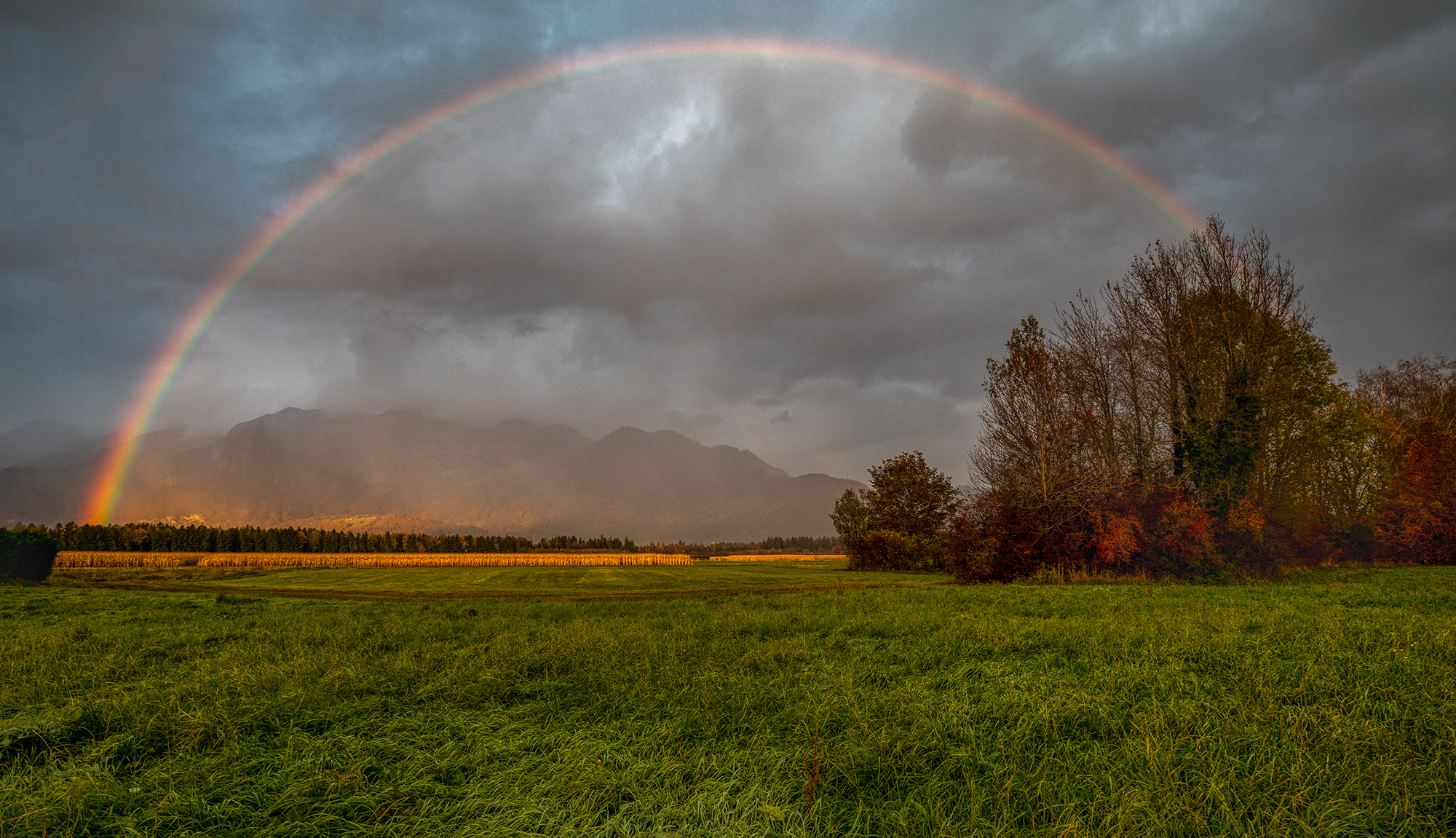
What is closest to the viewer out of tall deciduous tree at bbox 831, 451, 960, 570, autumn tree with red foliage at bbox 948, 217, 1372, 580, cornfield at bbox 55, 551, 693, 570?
autumn tree with red foliage at bbox 948, 217, 1372, 580

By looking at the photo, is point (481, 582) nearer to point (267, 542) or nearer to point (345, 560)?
point (345, 560)

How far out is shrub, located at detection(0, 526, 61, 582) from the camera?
37.0m

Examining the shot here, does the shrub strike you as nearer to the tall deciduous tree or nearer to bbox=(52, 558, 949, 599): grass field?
bbox=(52, 558, 949, 599): grass field

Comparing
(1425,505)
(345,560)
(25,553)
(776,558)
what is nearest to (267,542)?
(345,560)

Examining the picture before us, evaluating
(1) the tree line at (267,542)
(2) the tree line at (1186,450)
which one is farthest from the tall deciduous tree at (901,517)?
(1) the tree line at (267,542)

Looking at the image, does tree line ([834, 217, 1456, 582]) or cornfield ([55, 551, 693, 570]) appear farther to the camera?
cornfield ([55, 551, 693, 570])

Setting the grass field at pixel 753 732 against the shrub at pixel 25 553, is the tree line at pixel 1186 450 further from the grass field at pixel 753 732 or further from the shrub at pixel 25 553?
the shrub at pixel 25 553

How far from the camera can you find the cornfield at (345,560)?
73812 mm


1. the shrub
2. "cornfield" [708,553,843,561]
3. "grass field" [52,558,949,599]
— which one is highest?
the shrub

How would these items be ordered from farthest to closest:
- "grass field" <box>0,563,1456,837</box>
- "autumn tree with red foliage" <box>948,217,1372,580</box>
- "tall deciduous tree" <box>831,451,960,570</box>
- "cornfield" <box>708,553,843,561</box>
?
"cornfield" <box>708,553,843,561</box>, "tall deciduous tree" <box>831,451,960,570</box>, "autumn tree with red foliage" <box>948,217,1372,580</box>, "grass field" <box>0,563,1456,837</box>

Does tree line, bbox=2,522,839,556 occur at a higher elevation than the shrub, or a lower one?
lower

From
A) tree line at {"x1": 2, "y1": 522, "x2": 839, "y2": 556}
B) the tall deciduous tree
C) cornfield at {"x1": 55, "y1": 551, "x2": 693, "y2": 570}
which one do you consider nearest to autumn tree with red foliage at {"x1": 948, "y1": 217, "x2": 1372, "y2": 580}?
the tall deciduous tree

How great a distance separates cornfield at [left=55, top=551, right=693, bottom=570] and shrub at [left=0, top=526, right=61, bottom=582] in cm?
3049

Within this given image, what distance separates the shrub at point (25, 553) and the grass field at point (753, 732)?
1578 inches
